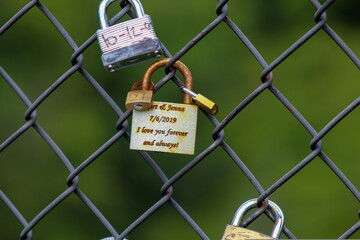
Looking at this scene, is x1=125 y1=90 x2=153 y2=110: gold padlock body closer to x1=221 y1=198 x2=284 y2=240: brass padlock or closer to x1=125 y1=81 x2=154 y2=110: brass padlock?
x1=125 y1=81 x2=154 y2=110: brass padlock

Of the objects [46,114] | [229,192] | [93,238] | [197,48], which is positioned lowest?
[229,192]

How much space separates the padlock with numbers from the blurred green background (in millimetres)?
2677

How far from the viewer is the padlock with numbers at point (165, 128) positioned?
1.09 m

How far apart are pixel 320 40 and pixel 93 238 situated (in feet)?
7.04

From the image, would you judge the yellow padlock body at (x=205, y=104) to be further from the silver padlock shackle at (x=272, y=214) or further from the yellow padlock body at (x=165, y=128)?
the silver padlock shackle at (x=272, y=214)

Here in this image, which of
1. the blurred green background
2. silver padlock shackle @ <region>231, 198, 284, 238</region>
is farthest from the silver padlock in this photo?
the blurred green background

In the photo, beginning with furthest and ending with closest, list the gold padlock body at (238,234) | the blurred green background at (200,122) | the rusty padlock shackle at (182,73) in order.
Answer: the blurred green background at (200,122), the rusty padlock shackle at (182,73), the gold padlock body at (238,234)

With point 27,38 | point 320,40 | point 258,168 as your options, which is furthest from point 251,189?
point 27,38

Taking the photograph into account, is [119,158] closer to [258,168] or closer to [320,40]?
[258,168]

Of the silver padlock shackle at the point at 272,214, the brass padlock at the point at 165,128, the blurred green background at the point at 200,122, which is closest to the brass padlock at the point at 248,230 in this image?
the silver padlock shackle at the point at 272,214

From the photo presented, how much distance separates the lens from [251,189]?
4191 mm

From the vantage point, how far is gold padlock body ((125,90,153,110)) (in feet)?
3.55

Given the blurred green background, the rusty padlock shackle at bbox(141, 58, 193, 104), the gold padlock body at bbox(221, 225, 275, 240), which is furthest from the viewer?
the blurred green background

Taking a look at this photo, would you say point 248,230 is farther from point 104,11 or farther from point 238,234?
point 104,11
